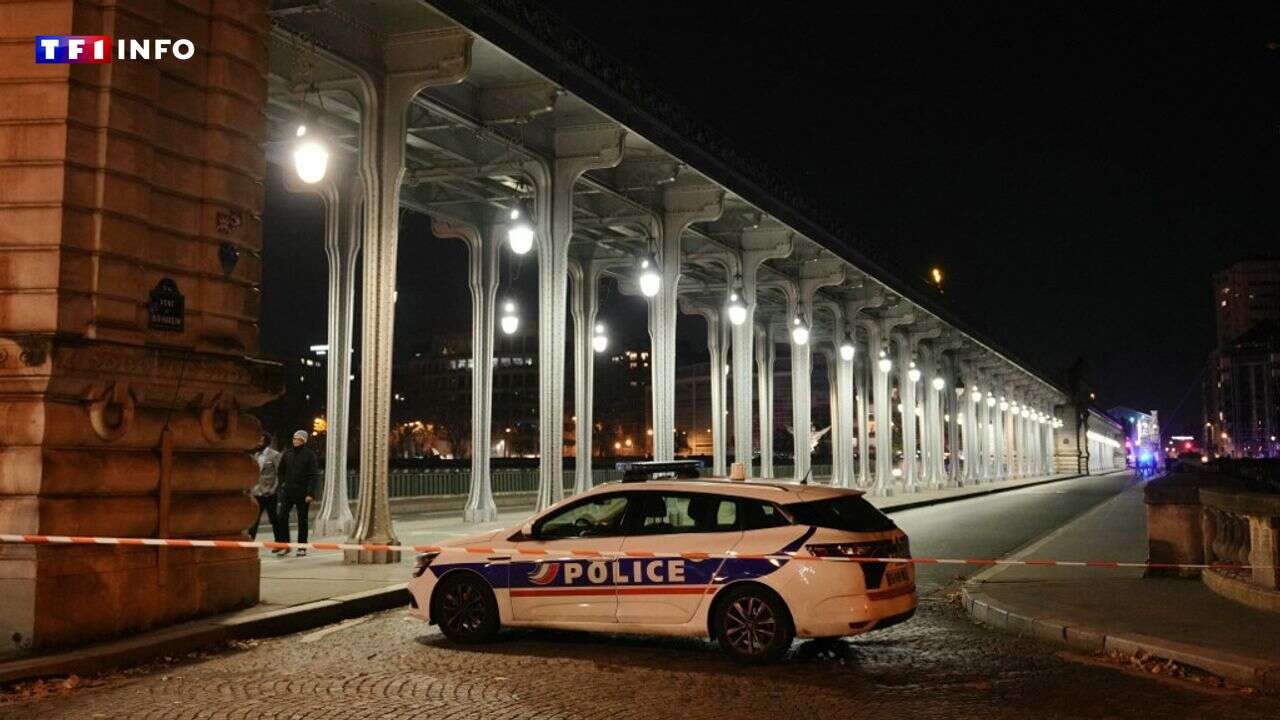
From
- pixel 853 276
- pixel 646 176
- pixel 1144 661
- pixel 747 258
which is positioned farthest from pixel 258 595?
pixel 853 276

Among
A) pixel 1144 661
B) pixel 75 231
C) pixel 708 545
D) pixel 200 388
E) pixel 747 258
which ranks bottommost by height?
Answer: pixel 1144 661

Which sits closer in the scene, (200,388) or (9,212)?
(9,212)

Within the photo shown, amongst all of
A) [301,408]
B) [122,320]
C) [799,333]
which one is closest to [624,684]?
[122,320]

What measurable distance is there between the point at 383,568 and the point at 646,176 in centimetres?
1166

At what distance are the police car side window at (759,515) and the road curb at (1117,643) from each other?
9.55 ft

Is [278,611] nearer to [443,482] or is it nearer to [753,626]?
[753,626]

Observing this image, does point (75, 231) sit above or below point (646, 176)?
below

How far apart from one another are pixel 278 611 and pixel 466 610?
2.08m

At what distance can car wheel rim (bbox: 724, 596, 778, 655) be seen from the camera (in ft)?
31.4

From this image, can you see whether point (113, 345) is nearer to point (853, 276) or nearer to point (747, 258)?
point (747, 258)

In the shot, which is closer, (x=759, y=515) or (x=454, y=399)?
(x=759, y=515)

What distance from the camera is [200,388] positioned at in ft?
37.7

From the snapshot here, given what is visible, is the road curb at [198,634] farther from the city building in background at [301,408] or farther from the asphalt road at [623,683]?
the city building in background at [301,408]

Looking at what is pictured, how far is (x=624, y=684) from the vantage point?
8.76 metres
